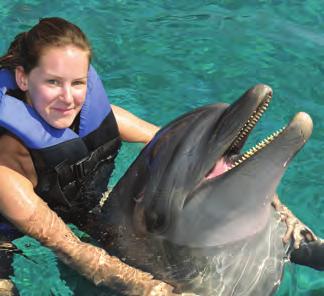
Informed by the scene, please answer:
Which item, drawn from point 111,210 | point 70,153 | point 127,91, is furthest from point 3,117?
point 127,91

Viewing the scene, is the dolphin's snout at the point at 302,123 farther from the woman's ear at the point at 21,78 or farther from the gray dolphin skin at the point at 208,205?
the woman's ear at the point at 21,78

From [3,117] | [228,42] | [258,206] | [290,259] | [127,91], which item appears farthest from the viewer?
[228,42]

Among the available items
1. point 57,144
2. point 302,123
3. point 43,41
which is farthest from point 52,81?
point 302,123

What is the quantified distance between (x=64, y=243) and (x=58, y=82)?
118 centimetres

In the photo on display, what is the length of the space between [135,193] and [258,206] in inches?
35.5

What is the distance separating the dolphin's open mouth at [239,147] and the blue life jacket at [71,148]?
1.39 metres

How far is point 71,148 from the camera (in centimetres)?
562

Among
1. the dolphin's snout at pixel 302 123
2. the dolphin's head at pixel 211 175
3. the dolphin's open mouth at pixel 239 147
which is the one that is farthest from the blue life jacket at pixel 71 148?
the dolphin's snout at pixel 302 123

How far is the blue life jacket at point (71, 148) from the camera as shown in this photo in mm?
5379

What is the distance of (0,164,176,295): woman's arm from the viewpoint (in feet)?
16.5

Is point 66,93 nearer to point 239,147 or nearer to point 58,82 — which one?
point 58,82

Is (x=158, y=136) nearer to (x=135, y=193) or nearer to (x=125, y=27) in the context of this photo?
(x=135, y=193)

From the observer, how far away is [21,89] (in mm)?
5477

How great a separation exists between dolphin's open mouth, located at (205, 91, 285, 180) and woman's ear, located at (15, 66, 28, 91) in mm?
1609
